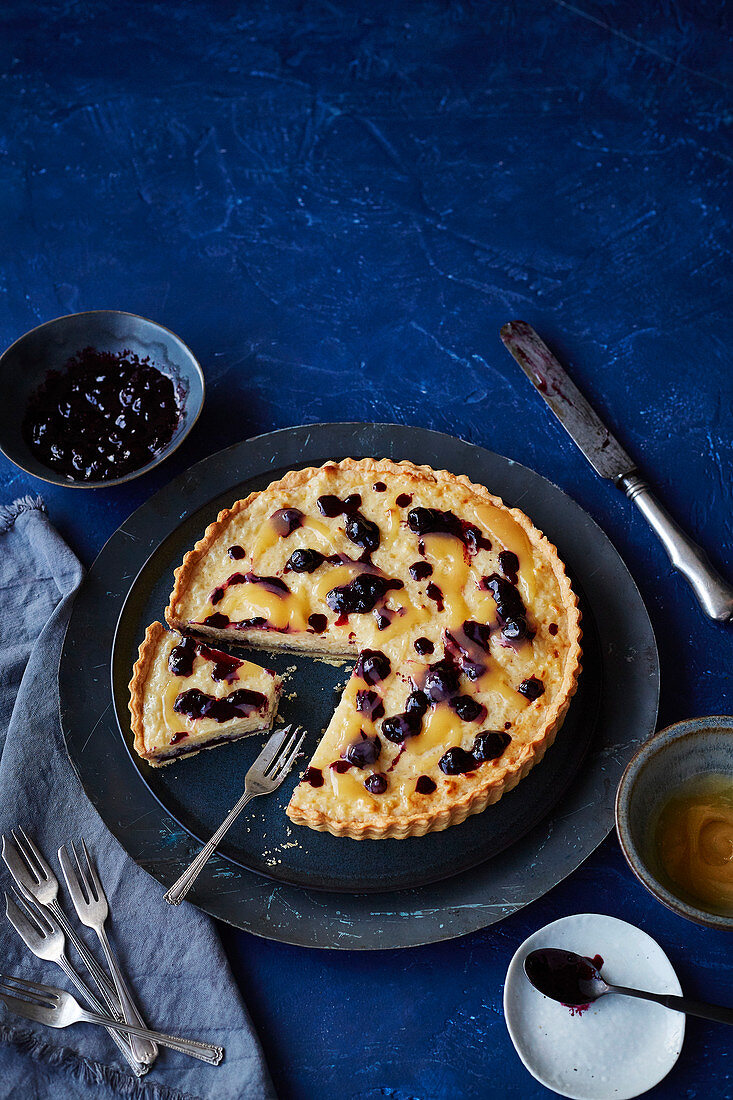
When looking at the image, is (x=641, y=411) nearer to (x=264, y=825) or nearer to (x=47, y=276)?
(x=264, y=825)

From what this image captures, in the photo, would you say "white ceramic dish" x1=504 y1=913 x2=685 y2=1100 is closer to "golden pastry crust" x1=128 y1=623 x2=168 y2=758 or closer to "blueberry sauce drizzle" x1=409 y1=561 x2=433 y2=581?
"blueberry sauce drizzle" x1=409 y1=561 x2=433 y2=581

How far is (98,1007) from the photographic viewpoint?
3203mm

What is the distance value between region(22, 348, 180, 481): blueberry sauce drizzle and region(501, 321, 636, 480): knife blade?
5.29 feet

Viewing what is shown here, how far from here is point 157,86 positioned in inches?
203

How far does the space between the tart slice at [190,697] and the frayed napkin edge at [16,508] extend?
36.4 inches

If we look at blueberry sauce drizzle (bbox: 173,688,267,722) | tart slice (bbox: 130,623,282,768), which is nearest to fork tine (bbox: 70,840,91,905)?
tart slice (bbox: 130,623,282,768)

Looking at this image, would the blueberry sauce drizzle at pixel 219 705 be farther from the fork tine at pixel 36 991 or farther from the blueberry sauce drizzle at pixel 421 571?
the fork tine at pixel 36 991

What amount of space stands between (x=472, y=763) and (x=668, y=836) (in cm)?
70

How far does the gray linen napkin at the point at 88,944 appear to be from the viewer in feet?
10.3

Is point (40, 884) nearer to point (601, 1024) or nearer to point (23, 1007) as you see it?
point (23, 1007)

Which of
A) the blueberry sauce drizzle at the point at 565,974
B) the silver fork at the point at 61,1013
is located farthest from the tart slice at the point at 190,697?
the blueberry sauce drizzle at the point at 565,974

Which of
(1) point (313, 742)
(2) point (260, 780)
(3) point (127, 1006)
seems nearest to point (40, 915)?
(3) point (127, 1006)

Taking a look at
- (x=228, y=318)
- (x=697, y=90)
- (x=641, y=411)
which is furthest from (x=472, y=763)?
(x=697, y=90)

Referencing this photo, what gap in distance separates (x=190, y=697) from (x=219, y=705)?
0.12 m
